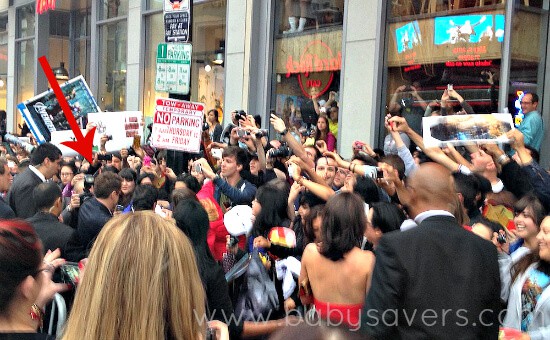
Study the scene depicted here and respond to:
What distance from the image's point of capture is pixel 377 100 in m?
11.3

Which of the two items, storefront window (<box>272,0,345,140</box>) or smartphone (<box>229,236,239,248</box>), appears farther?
storefront window (<box>272,0,345,140</box>)

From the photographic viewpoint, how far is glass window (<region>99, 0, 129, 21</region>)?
19.0 meters

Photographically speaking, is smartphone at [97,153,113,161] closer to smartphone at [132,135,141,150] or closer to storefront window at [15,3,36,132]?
smartphone at [132,135,141,150]

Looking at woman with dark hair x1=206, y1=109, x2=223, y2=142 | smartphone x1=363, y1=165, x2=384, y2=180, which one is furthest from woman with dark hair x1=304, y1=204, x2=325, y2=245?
woman with dark hair x1=206, y1=109, x2=223, y2=142

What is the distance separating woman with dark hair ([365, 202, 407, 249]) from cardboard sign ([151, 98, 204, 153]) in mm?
3653

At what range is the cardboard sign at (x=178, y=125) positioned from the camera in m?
8.48

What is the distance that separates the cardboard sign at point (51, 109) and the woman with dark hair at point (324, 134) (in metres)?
3.98

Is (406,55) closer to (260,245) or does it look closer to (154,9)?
(260,245)

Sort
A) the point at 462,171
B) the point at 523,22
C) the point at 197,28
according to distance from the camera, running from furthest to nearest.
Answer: the point at 197,28
the point at 523,22
the point at 462,171

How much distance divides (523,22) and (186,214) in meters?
6.75

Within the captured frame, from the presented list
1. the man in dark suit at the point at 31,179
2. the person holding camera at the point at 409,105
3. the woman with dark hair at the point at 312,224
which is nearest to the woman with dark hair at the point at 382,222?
the woman with dark hair at the point at 312,224

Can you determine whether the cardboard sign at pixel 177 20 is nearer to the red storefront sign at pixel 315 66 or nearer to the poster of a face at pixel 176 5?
the poster of a face at pixel 176 5

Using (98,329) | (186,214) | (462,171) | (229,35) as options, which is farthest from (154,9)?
(98,329)

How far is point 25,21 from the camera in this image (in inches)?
985
